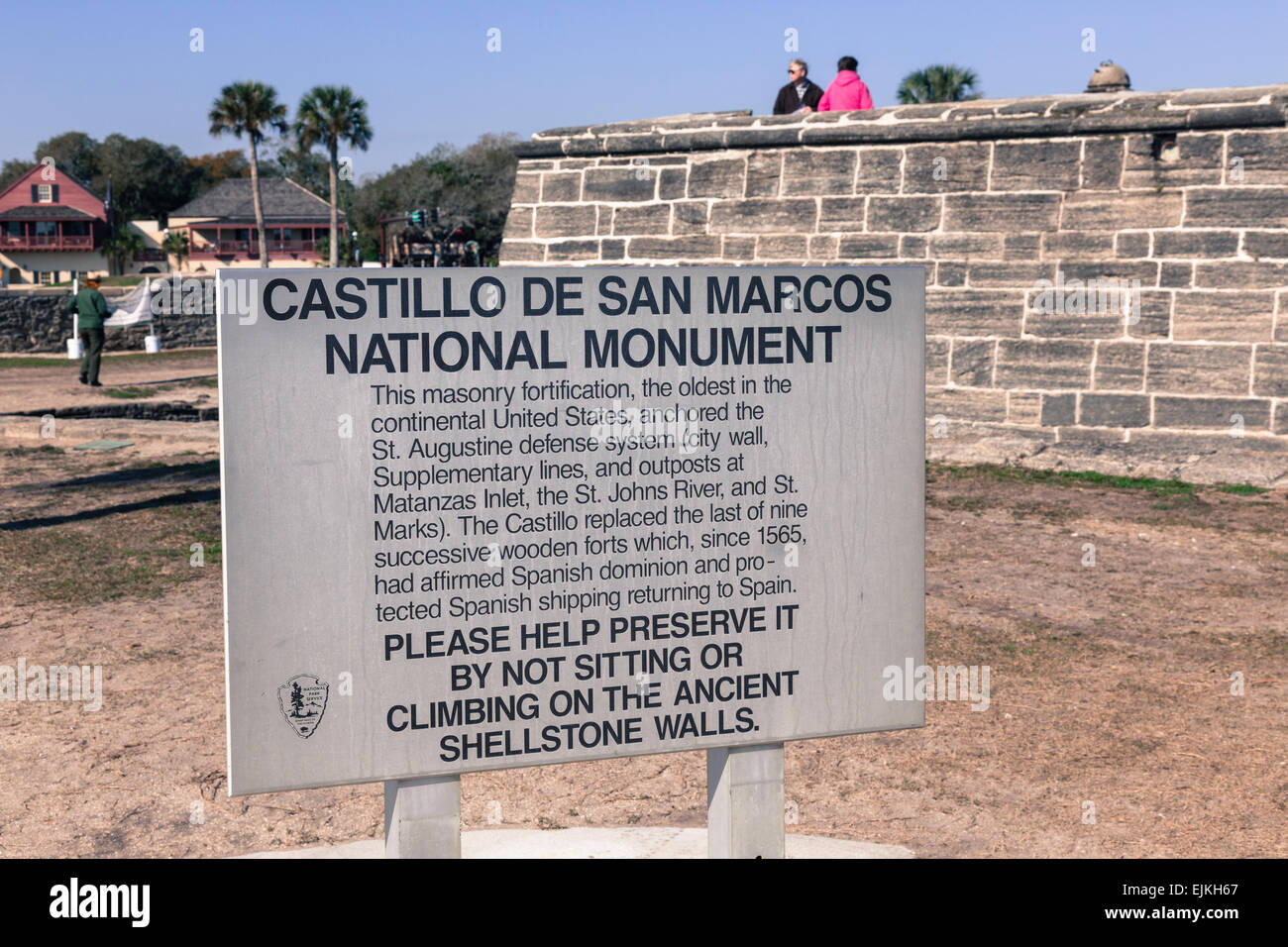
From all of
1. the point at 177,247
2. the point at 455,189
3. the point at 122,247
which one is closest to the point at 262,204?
the point at 177,247

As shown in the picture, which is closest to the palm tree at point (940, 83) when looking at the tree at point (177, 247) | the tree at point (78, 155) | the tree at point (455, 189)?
the tree at point (455, 189)

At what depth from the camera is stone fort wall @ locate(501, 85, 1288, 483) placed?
1044 cm

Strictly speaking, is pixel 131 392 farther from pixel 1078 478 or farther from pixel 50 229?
pixel 50 229

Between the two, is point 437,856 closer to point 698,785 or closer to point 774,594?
point 774,594

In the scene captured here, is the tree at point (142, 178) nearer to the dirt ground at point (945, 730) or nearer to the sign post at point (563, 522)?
the dirt ground at point (945, 730)

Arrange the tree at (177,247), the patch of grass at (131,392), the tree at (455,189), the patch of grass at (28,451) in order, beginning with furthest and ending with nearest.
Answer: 1. the tree at (177,247)
2. the tree at (455,189)
3. the patch of grass at (131,392)
4. the patch of grass at (28,451)

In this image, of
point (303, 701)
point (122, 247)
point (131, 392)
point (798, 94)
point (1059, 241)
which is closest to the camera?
point (303, 701)

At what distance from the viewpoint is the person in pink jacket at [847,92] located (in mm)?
12938

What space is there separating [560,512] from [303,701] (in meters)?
0.74

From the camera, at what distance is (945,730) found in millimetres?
5051

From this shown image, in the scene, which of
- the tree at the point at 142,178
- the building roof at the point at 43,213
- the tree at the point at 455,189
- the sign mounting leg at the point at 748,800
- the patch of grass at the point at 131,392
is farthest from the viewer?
the tree at the point at 142,178

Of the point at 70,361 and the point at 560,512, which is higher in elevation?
the point at 70,361

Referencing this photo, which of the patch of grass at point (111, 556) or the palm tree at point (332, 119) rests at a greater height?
the palm tree at point (332, 119)

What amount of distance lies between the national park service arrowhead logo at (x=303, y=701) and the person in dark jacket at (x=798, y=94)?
12159mm
